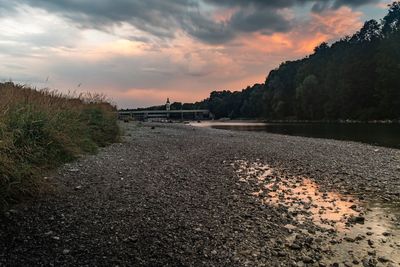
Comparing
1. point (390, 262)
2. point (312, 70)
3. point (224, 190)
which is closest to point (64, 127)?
point (224, 190)

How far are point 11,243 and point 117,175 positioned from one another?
6.36m

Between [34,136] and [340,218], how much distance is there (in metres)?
10.0

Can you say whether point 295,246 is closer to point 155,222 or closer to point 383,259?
point 383,259

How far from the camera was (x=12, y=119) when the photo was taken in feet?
37.4

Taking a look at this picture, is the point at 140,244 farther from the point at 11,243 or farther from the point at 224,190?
the point at 224,190

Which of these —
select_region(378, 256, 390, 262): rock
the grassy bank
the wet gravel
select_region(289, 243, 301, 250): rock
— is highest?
the grassy bank

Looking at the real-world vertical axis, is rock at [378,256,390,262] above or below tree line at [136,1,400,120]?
below

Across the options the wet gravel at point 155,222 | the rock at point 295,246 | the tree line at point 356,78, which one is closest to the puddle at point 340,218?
the wet gravel at point 155,222

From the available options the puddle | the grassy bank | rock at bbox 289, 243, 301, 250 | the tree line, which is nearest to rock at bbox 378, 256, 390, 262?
the puddle

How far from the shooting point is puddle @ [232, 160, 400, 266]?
307 inches

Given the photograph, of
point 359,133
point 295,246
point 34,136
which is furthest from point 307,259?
point 359,133

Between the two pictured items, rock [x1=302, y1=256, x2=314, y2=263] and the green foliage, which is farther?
the green foliage

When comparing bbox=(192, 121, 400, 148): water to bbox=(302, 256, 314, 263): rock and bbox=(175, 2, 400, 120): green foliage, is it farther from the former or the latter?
bbox=(302, 256, 314, 263): rock

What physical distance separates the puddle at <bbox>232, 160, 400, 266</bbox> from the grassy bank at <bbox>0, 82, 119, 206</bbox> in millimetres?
6698
